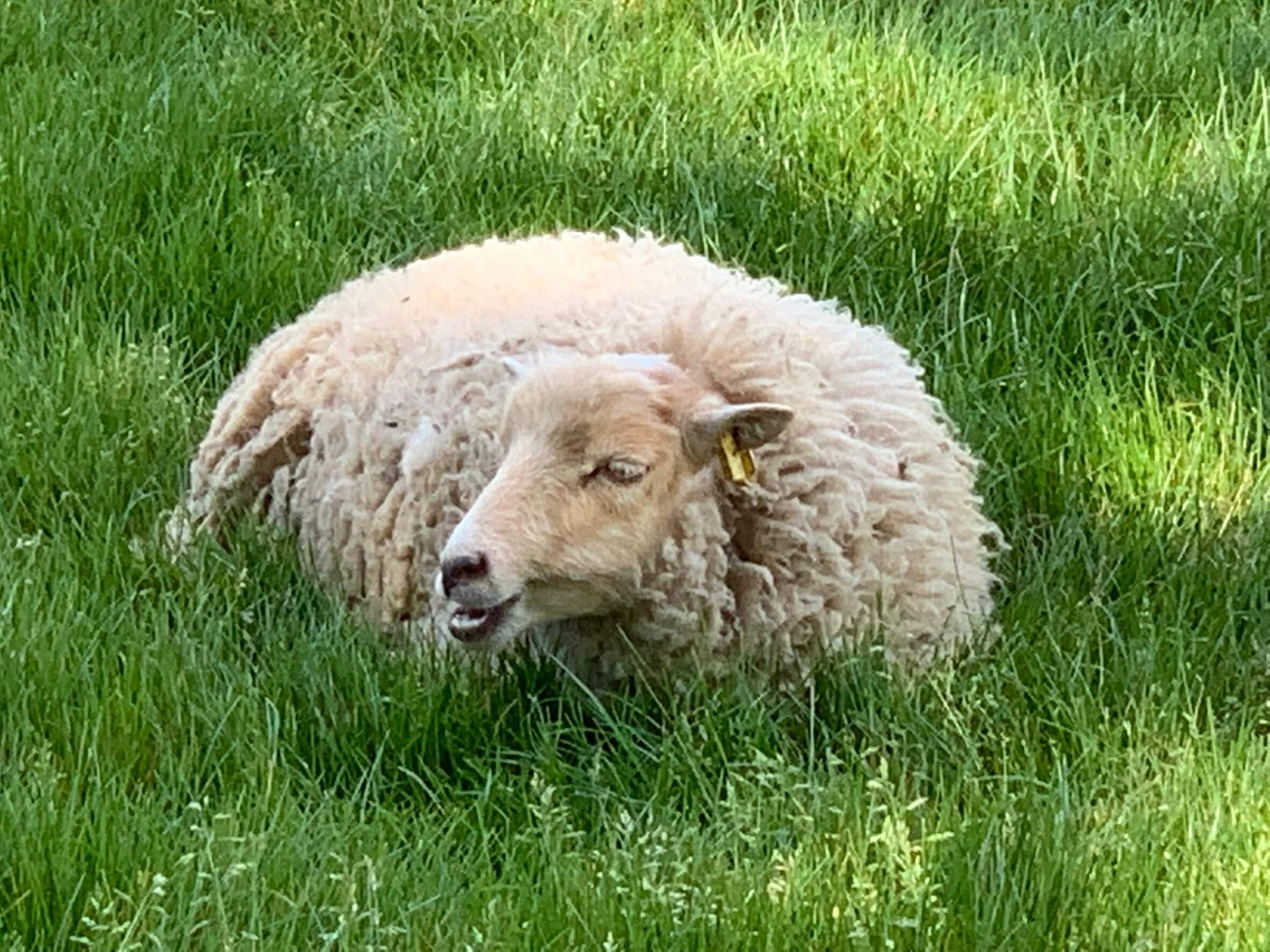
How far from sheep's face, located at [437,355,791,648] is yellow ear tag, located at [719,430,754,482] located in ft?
0.04

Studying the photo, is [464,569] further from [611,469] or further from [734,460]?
[734,460]

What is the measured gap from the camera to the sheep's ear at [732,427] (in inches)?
119

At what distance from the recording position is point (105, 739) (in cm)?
290

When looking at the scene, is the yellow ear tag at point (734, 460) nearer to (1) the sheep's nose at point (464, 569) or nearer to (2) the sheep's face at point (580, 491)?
(2) the sheep's face at point (580, 491)

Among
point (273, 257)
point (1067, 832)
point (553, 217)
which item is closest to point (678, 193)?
point (553, 217)

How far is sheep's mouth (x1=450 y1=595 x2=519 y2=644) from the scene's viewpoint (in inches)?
116

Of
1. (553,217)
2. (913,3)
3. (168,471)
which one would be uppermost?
(913,3)

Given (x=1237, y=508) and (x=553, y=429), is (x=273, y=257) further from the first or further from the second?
(x=1237, y=508)

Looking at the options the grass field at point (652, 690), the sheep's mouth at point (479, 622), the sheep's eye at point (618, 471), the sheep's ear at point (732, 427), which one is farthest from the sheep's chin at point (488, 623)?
the sheep's ear at point (732, 427)

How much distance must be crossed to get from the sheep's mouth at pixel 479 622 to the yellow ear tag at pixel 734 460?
1.27 feet

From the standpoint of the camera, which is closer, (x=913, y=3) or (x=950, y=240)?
(x=950, y=240)

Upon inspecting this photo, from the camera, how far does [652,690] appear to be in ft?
10.3

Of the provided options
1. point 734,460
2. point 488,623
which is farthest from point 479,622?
point 734,460

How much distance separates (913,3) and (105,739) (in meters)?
3.49
